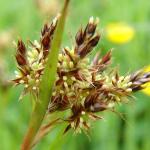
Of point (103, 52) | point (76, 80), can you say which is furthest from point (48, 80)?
point (103, 52)

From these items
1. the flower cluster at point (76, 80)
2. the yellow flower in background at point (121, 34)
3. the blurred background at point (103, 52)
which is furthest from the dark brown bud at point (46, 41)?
the yellow flower in background at point (121, 34)

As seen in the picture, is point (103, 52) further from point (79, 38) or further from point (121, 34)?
point (79, 38)

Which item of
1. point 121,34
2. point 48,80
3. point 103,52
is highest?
point 121,34

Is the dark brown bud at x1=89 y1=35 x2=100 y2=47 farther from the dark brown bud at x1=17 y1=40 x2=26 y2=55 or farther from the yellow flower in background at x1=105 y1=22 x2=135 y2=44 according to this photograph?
the yellow flower in background at x1=105 y1=22 x2=135 y2=44

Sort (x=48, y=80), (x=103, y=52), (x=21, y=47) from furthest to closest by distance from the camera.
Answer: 1. (x=103, y=52)
2. (x=21, y=47)
3. (x=48, y=80)

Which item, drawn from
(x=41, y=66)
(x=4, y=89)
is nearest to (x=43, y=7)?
(x=4, y=89)

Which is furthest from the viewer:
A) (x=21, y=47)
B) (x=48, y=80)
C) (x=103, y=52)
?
(x=103, y=52)
